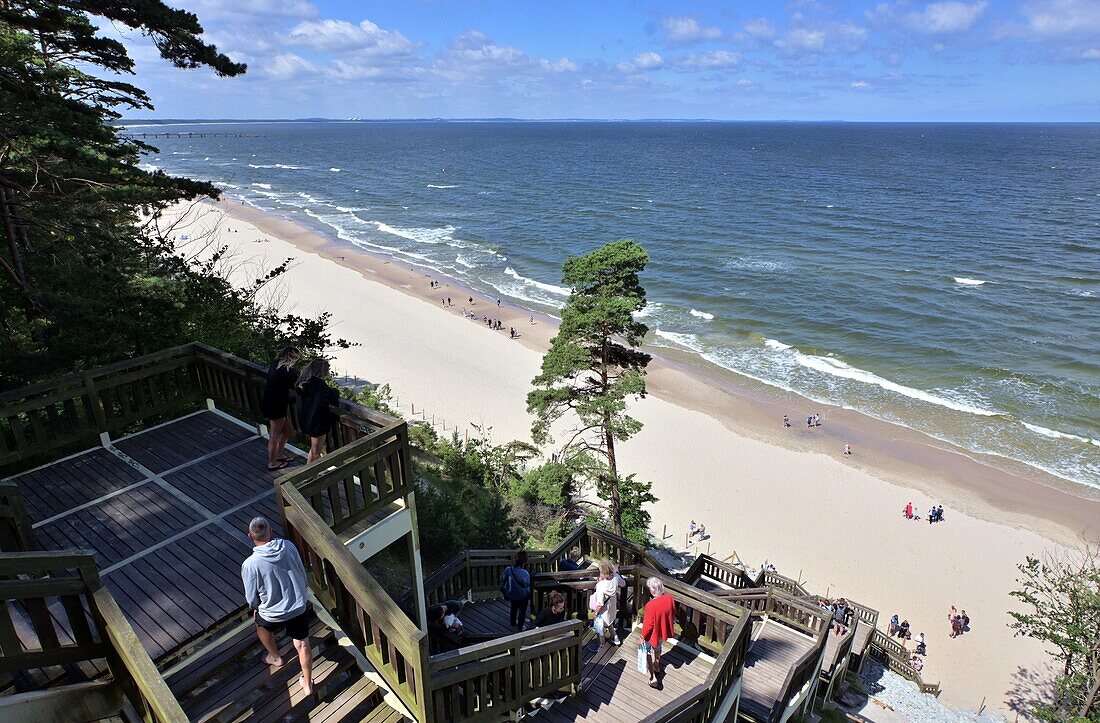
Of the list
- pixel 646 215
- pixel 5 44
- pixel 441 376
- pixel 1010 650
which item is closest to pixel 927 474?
pixel 1010 650

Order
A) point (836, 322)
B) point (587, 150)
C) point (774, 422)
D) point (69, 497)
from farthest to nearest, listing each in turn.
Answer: point (587, 150), point (836, 322), point (774, 422), point (69, 497)

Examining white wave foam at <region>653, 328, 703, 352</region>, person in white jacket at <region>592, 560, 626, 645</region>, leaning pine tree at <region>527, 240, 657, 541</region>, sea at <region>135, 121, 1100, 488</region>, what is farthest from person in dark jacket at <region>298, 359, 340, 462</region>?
white wave foam at <region>653, 328, 703, 352</region>

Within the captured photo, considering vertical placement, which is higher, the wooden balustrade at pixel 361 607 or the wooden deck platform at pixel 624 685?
the wooden balustrade at pixel 361 607

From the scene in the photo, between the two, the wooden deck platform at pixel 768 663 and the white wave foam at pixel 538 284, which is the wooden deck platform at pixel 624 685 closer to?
the wooden deck platform at pixel 768 663

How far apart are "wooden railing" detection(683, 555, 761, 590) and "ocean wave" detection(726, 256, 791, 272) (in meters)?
39.2

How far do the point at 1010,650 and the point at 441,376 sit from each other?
2547 cm

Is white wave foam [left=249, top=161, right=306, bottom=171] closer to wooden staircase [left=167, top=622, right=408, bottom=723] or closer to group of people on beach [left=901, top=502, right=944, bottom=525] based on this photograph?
group of people on beach [left=901, top=502, right=944, bottom=525]

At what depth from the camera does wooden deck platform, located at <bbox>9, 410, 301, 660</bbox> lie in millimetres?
5062

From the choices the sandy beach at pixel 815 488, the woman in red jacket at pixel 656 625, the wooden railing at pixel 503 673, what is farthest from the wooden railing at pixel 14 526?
the sandy beach at pixel 815 488

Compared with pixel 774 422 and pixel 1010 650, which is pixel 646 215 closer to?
pixel 774 422

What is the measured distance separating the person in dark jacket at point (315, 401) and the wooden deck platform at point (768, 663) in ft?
22.7

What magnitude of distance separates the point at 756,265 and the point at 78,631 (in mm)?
52665

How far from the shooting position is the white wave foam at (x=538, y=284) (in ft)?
154

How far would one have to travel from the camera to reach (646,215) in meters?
71.3
